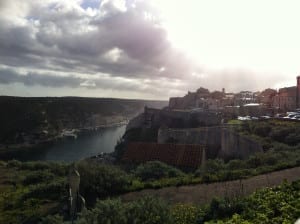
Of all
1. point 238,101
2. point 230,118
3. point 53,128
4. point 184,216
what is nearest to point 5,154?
point 53,128

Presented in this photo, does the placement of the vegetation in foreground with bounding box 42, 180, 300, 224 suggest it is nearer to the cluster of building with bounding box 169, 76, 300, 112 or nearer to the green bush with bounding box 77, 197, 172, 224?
the green bush with bounding box 77, 197, 172, 224

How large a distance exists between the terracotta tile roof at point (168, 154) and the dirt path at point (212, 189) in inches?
349

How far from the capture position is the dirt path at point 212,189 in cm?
1259

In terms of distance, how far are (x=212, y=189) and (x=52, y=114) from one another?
115174 mm

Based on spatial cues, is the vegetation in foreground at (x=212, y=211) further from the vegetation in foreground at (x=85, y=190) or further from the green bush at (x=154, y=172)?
the green bush at (x=154, y=172)

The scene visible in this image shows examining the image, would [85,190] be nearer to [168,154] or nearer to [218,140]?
[168,154]

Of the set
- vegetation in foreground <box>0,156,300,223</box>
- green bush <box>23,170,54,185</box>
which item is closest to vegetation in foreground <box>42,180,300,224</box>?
vegetation in foreground <box>0,156,300,223</box>

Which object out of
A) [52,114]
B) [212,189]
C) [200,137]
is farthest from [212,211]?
[52,114]

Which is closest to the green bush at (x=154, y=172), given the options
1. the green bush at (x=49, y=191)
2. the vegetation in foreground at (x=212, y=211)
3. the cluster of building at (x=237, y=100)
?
the green bush at (x=49, y=191)

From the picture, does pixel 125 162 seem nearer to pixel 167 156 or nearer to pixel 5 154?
pixel 167 156

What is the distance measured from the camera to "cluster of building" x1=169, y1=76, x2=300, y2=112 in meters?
70.0

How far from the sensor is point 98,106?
156875mm

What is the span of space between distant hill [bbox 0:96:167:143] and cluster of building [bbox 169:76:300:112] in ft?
123

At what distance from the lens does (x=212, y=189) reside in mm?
13570
